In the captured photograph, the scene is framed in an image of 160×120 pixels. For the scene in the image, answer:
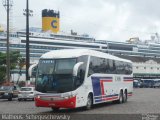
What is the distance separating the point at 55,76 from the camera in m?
21.1

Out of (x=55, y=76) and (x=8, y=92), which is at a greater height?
(x=55, y=76)

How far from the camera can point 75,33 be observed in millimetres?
143375

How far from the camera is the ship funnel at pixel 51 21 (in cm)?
12706

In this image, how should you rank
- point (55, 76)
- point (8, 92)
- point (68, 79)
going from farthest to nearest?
point (8, 92) → point (55, 76) → point (68, 79)

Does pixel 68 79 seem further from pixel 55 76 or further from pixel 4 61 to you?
pixel 4 61

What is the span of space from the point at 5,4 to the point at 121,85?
80.8ft

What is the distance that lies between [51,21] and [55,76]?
110 meters

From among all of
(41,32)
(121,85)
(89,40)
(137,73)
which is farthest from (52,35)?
(121,85)

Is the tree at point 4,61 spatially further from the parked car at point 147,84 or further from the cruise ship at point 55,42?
the parked car at point 147,84

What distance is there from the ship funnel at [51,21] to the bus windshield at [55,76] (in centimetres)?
10499

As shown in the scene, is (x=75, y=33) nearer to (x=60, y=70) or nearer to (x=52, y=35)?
(x=52, y=35)

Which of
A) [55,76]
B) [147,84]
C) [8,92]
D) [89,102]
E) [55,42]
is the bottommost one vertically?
[147,84]

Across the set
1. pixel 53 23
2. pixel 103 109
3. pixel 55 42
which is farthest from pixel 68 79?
pixel 53 23

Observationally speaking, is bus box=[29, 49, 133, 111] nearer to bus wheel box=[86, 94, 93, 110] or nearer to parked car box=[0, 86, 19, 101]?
bus wheel box=[86, 94, 93, 110]
